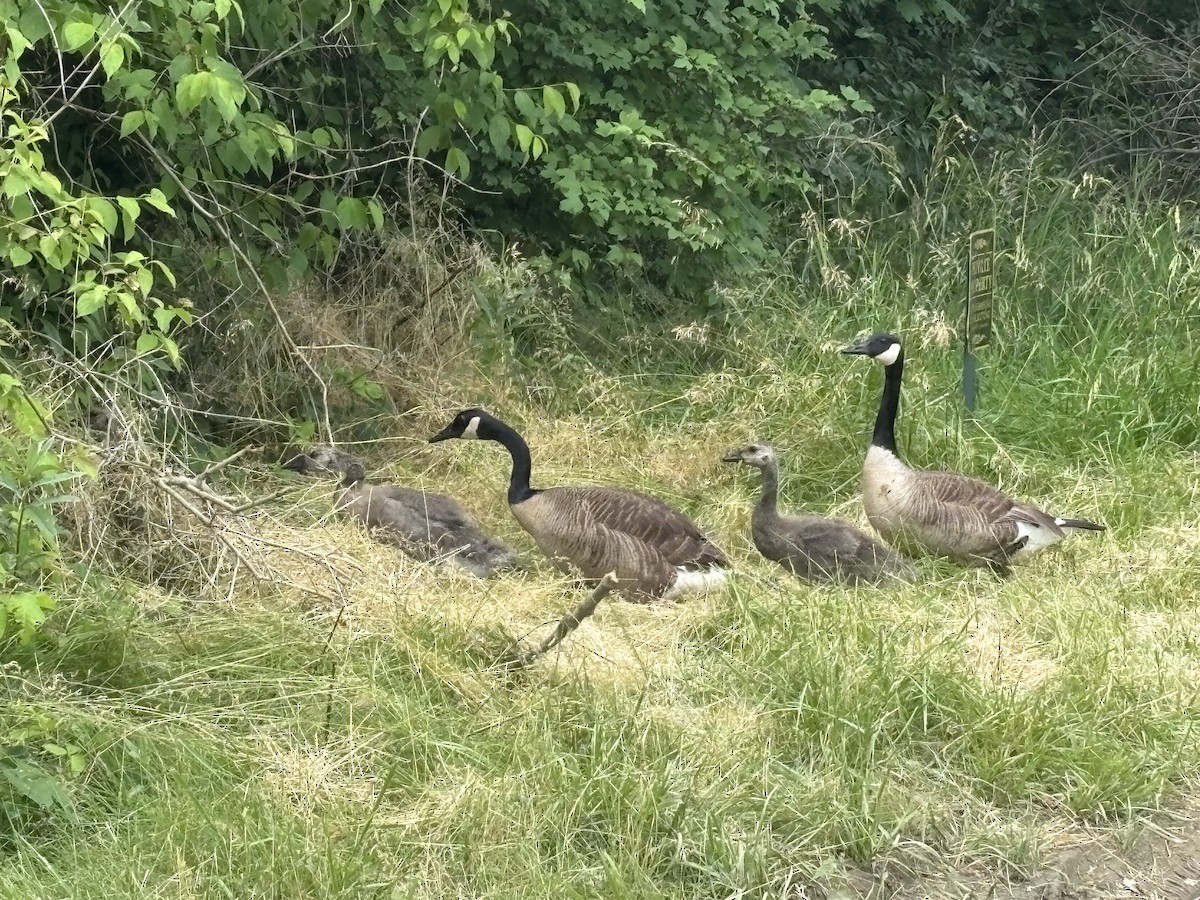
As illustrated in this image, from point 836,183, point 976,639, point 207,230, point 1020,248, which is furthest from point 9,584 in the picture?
point 836,183

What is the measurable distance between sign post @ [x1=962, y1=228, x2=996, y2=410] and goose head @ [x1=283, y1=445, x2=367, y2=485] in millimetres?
3343

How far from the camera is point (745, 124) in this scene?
10.4m

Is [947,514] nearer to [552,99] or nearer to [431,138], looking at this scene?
[552,99]

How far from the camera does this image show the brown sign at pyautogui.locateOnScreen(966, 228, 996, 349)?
7996 millimetres

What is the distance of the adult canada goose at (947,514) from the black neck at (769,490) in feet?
1.52

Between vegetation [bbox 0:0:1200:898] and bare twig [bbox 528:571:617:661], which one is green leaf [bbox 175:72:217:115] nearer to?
vegetation [bbox 0:0:1200:898]

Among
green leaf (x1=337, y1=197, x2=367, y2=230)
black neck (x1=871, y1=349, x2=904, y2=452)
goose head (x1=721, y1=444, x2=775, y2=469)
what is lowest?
goose head (x1=721, y1=444, x2=775, y2=469)

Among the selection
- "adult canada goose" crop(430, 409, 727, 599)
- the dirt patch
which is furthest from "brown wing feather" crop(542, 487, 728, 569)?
the dirt patch

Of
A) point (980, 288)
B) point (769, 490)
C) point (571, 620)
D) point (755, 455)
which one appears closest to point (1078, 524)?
point (769, 490)

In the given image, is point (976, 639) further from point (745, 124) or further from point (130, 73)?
point (745, 124)

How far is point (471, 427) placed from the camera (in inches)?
307

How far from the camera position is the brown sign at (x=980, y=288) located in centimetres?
800

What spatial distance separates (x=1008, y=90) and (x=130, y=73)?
8.78 metres

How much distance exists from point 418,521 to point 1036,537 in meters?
2.95
